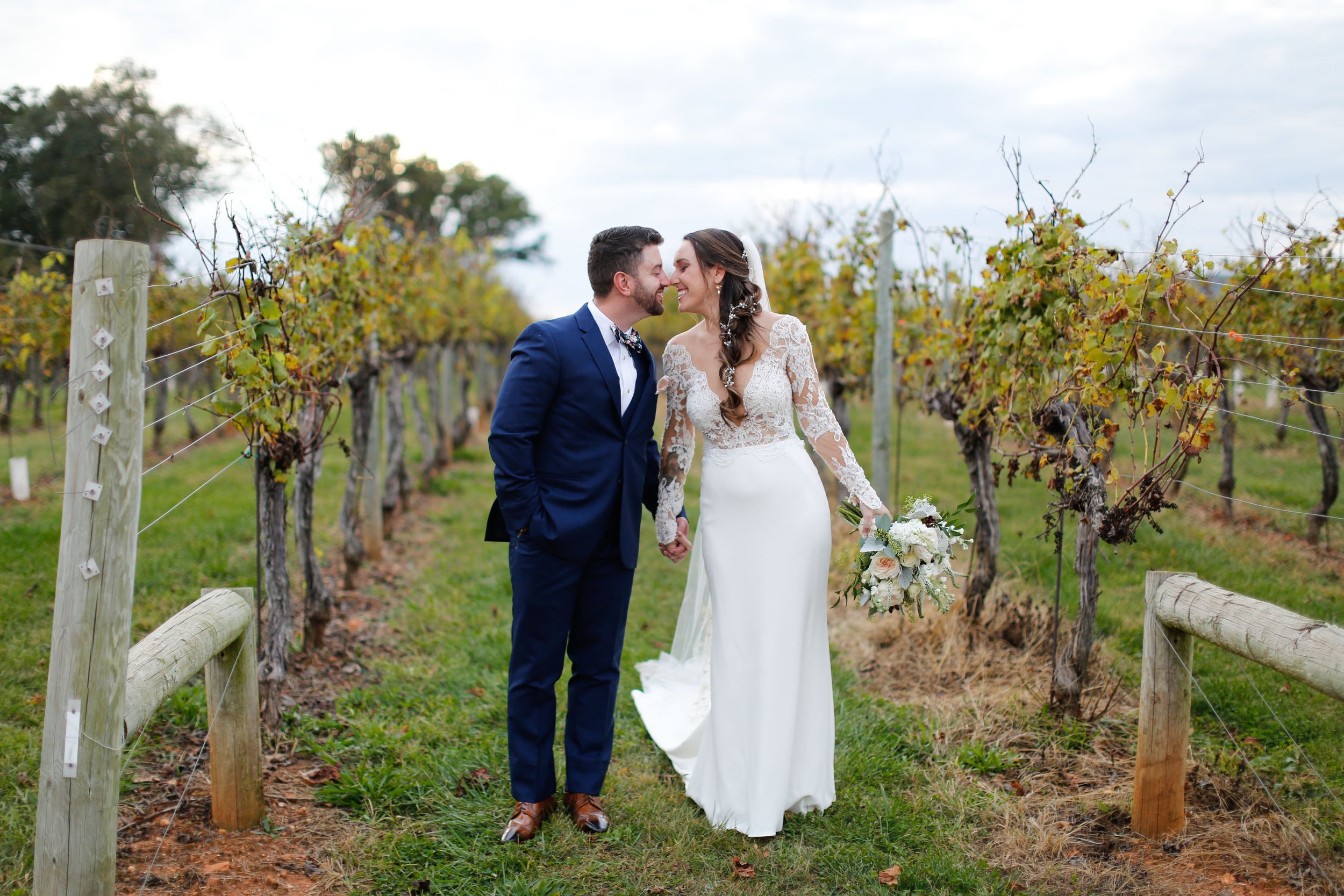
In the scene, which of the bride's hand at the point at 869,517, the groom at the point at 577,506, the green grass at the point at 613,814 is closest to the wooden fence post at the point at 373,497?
the green grass at the point at 613,814

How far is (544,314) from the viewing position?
34281mm

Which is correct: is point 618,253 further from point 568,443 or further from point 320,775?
point 320,775

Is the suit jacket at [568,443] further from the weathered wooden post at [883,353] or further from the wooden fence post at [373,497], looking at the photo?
the wooden fence post at [373,497]

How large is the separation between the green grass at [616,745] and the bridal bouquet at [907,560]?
896 mm

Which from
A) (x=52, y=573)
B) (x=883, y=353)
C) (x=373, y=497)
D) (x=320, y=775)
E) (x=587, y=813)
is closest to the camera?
(x=587, y=813)

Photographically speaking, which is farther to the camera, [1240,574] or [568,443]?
[1240,574]

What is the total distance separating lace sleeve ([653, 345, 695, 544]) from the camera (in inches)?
146

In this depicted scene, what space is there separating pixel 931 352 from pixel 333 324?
12.7 ft

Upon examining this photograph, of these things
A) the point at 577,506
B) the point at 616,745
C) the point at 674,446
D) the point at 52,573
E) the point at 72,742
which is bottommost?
the point at 616,745

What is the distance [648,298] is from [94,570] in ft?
6.55

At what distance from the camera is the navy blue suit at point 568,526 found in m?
3.17

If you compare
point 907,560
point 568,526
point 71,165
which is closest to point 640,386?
point 568,526

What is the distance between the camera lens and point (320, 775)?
3916 mm

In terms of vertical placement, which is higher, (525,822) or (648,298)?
(648,298)
